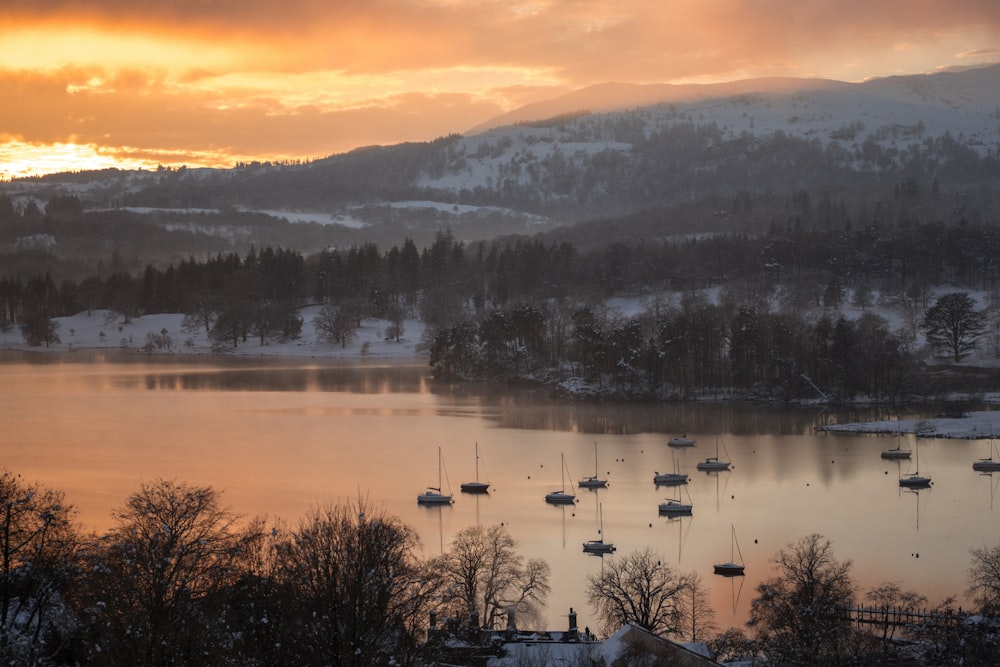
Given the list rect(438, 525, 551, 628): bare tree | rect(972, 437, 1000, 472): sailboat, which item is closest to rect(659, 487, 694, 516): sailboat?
rect(438, 525, 551, 628): bare tree

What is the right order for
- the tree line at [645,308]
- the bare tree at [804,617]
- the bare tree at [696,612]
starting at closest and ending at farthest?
the bare tree at [804,617], the bare tree at [696,612], the tree line at [645,308]

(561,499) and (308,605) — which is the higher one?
(308,605)

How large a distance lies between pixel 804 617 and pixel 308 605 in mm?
7342

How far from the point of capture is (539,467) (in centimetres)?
3419

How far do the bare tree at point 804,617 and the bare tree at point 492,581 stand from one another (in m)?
Answer: 3.80

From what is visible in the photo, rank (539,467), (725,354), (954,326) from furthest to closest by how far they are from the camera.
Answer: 1. (725,354)
2. (954,326)
3. (539,467)

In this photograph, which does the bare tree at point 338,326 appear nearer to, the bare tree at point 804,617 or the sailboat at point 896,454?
the sailboat at point 896,454

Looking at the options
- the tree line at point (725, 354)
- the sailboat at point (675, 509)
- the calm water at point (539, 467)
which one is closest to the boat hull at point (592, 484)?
the calm water at point (539, 467)

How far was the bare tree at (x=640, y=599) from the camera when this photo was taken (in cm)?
1788

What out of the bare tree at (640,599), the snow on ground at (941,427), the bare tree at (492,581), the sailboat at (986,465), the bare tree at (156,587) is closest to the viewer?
the bare tree at (156,587)

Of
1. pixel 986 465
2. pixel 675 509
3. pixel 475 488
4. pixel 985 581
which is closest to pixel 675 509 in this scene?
pixel 675 509

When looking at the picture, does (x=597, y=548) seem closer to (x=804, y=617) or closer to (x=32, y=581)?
(x=804, y=617)

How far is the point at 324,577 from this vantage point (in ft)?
44.7

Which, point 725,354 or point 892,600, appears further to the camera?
point 725,354
